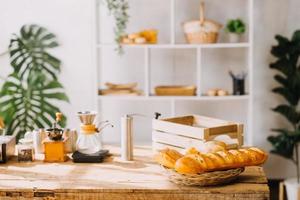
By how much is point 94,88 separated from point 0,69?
99 centimetres

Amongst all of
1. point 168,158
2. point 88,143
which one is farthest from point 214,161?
point 88,143

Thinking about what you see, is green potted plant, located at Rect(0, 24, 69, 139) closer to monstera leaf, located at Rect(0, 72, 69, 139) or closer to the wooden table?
monstera leaf, located at Rect(0, 72, 69, 139)

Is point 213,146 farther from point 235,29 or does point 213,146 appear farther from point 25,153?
point 235,29

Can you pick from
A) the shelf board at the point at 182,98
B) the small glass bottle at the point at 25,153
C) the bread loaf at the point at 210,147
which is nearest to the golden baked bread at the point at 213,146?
the bread loaf at the point at 210,147

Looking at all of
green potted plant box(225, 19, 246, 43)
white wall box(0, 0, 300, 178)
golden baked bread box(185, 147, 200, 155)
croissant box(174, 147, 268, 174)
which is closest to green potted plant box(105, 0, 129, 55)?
white wall box(0, 0, 300, 178)

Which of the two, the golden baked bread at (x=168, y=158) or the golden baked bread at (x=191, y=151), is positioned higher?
the golden baked bread at (x=191, y=151)

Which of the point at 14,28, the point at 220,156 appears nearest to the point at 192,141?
the point at 220,156

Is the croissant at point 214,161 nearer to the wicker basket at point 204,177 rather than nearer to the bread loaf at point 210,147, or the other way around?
the wicker basket at point 204,177

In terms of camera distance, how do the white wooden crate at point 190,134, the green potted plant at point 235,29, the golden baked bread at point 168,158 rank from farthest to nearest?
the green potted plant at point 235,29
the white wooden crate at point 190,134
the golden baked bread at point 168,158

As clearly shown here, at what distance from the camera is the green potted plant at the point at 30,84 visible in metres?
5.17

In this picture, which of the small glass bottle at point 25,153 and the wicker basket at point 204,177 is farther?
the small glass bottle at point 25,153

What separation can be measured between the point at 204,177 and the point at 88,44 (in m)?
3.07

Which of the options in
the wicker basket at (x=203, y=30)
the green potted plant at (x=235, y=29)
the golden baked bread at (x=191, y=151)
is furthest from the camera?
the green potted plant at (x=235, y=29)

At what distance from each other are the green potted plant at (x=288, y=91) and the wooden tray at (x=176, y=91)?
774mm
